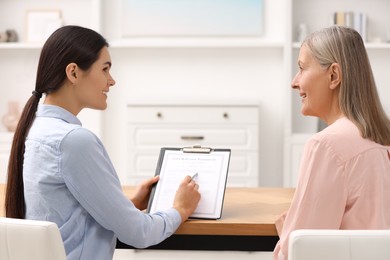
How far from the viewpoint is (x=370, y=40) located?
236 inches

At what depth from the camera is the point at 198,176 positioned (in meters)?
2.34

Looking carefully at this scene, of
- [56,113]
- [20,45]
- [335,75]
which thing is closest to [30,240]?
[56,113]

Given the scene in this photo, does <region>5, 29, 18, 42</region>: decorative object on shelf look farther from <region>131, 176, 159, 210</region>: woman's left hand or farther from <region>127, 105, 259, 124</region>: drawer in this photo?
<region>131, 176, 159, 210</region>: woman's left hand

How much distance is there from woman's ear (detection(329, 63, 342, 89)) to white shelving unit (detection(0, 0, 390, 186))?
156 inches

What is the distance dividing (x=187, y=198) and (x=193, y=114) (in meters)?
3.55

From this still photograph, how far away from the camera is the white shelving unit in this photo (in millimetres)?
6086

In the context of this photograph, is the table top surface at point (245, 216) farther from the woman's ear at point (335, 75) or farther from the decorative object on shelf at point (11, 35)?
the decorative object on shelf at point (11, 35)

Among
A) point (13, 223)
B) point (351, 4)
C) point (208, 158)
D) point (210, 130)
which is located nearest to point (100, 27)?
point (210, 130)

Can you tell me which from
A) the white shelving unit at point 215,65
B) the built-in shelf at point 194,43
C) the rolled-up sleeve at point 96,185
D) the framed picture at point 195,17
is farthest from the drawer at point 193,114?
the rolled-up sleeve at point 96,185

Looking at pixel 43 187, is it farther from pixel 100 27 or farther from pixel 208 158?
pixel 100 27

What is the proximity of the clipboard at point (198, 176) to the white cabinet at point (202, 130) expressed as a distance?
336 cm

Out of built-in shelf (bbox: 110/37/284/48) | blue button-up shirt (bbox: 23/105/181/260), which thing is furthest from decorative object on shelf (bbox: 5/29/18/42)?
blue button-up shirt (bbox: 23/105/181/260)

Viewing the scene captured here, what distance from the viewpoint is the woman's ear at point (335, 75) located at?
1.99m

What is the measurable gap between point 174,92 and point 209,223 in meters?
4.01
